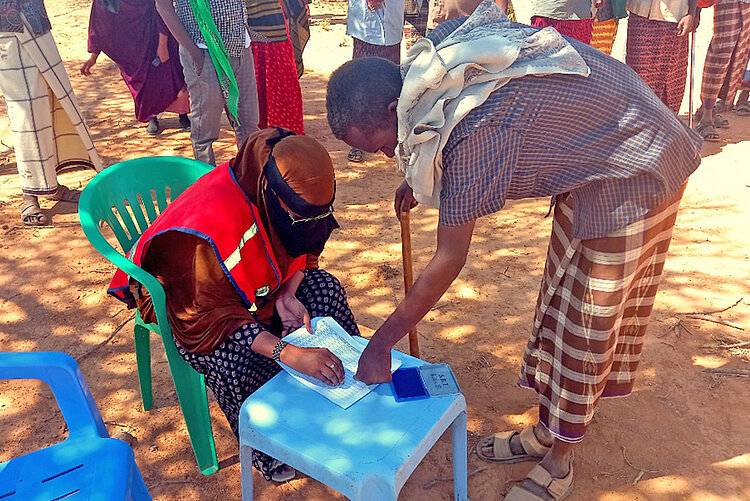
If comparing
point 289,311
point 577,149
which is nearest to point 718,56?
point 577,149

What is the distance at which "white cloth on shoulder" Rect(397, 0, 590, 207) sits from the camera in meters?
1.71

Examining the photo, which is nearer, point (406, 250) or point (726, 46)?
point (406, 250)

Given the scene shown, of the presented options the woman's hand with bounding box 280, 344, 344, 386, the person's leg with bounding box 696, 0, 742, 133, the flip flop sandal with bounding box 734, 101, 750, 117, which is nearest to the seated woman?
the woman's hand with bounding box 280, 344, 344, 386

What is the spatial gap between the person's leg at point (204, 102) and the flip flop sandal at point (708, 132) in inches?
179

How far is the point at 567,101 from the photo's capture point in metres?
1.81

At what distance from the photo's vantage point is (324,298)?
8.86 ft

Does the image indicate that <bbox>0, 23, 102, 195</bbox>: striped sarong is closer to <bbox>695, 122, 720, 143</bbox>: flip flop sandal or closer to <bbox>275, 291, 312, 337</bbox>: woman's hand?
<bbox>275, 291, 312, 337</bbox>: woman's hand

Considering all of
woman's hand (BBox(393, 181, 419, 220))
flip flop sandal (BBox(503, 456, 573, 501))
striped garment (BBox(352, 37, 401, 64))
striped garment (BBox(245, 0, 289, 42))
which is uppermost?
striped garment (BBox(245, 0, 289, 42))

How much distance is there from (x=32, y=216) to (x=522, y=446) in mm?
3753

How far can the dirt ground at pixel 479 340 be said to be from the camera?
2611mm

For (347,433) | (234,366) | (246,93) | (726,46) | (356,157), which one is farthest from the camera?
(726,46)

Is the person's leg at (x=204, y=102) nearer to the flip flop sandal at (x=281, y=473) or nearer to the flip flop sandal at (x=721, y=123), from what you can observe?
the flip flop sandal at (x=281, y=473)

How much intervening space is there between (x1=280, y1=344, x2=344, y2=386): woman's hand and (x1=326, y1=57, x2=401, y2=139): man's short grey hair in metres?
0.75

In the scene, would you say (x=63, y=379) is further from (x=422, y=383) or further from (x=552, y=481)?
(x=552, y=481)
